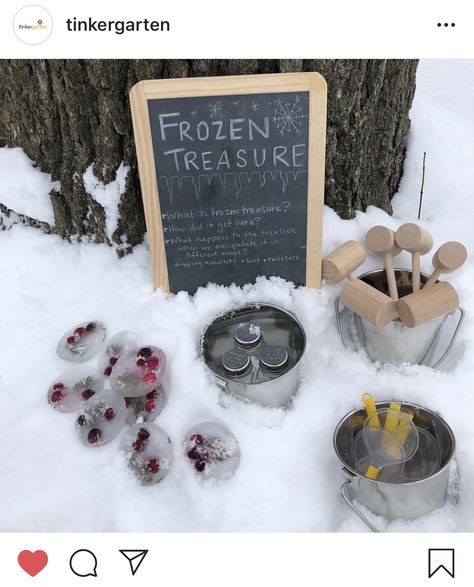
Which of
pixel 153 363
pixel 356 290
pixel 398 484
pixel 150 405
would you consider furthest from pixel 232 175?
pixel 398 484

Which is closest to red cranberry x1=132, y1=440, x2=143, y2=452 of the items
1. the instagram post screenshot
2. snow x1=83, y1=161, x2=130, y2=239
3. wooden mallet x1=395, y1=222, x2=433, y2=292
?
the instagram post screenshot

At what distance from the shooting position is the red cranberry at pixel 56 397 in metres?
1.58

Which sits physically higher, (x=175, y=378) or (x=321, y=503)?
(x=175, y=378)

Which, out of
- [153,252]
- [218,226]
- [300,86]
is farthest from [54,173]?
[300,86]

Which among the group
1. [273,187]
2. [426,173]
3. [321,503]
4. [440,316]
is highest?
[273,187]

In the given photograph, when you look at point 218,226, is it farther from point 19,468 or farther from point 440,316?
point 19,468

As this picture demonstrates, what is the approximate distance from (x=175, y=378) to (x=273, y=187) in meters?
0.68

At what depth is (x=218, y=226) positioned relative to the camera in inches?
67.2

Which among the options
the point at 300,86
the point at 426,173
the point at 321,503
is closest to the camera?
the point at 321,503

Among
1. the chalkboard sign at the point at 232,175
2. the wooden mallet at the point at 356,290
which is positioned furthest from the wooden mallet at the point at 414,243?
the chalkboard sign at the point at 232,175

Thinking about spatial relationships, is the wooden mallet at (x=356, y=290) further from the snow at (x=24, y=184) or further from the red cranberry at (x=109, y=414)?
the snow at (x=24, y=184)

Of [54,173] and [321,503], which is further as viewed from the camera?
[54,173]

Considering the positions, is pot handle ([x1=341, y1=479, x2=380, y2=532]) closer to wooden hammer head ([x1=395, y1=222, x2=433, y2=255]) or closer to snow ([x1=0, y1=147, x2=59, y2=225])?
wooden hammer head ([x1=395, y1=222, x2=433, y2=255])
